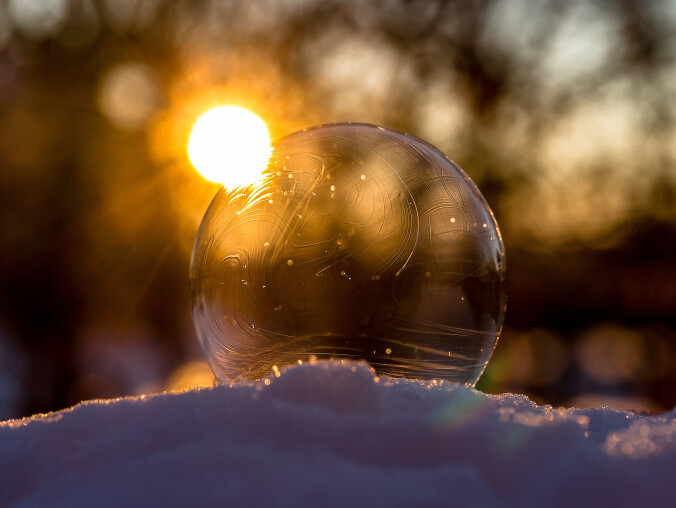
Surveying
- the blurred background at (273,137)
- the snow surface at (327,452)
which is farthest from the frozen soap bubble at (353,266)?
the blurred background at (273,137)

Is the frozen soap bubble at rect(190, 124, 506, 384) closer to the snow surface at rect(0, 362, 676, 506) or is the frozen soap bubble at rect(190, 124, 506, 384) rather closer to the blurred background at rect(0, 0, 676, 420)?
the snow surface at rect(0, 362, 676, 506)

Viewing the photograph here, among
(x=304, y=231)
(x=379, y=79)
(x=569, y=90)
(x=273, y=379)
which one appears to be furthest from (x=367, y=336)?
(x=569, y=90)

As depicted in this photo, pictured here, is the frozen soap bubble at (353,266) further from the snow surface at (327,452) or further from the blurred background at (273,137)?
the blurred background at (273,137)

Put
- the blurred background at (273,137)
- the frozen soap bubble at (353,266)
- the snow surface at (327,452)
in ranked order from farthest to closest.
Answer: the blurred background at (273,137) < the frozen soap bubble at (353,266) < the snow surface at (327,452)

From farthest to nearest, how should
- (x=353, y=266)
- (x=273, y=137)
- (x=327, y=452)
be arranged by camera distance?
(x=273, y=137), (x=353, y=266), (x=327, y=452)

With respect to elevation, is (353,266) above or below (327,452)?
above

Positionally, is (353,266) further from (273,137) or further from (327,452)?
(273,137)

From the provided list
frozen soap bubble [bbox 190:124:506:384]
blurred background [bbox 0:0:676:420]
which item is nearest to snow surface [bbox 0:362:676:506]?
frozen soap bubble [bbox 190:124:506:384]

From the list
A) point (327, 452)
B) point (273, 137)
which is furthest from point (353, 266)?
point (273, 137)
